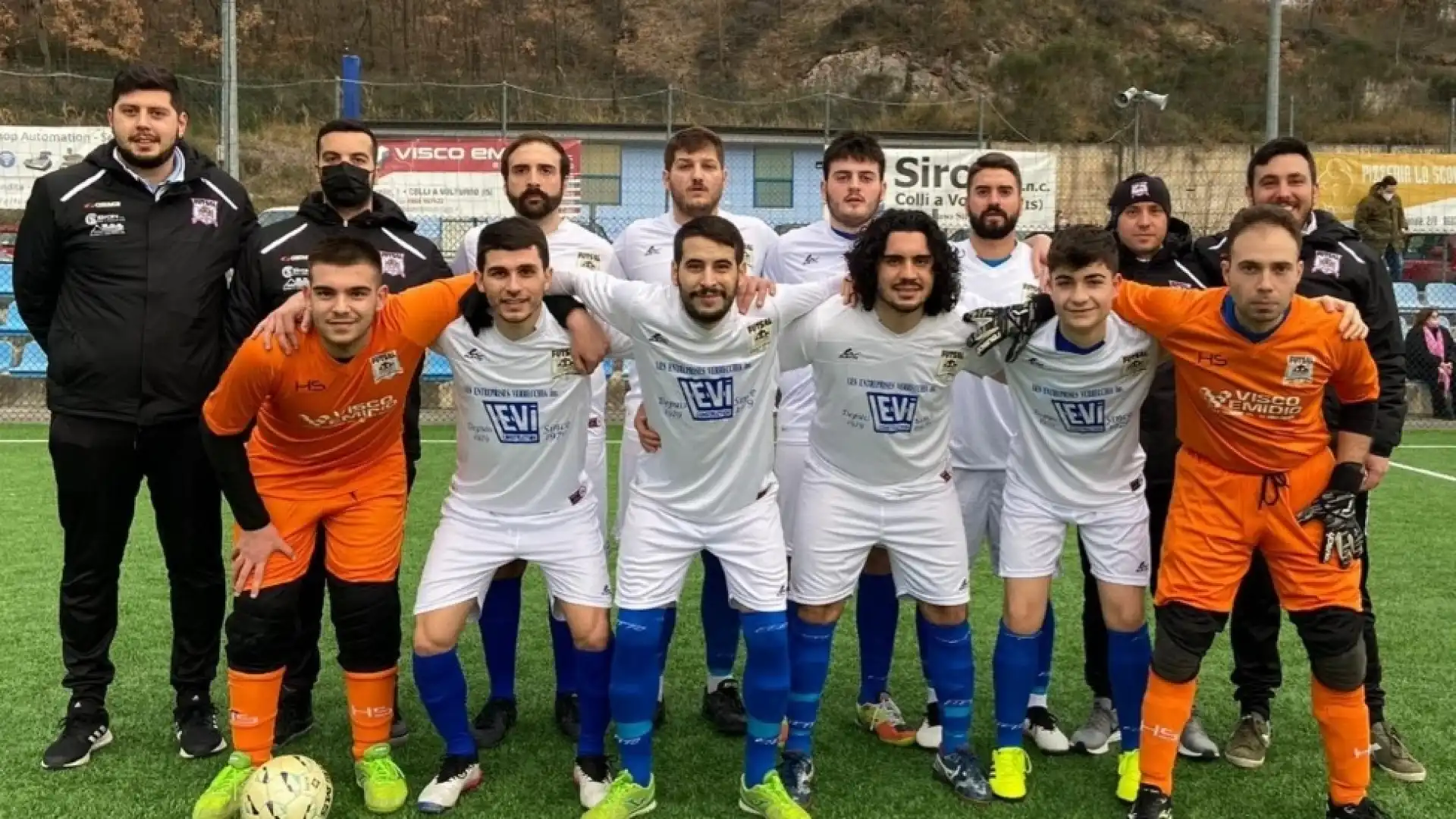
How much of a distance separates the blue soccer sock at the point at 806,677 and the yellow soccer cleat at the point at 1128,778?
104 centimetres

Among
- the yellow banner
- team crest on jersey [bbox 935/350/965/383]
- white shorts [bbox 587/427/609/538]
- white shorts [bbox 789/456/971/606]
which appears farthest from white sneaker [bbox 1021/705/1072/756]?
the yellow banner

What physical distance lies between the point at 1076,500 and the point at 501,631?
2.16m

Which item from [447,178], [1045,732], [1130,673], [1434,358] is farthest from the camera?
[447,178]

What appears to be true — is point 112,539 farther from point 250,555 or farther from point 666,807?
point 666,807

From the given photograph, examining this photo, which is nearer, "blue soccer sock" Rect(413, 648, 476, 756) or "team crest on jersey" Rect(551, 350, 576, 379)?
"blue soccer sock" Rect(413, 648, 476, 756)

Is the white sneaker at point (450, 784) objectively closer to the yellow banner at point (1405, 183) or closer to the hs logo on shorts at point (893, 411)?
the hs logo on shorts at point (893, 411)

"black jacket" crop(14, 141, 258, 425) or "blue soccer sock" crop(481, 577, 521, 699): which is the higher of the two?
"black jacket" crop(14, 141, 258, 425)

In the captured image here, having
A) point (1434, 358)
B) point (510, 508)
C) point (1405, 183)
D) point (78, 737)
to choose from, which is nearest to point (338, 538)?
point (510, 508)

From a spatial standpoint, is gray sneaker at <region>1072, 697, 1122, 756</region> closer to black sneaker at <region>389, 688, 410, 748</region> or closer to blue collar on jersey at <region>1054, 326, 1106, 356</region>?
blue collar on jersey at <region>1054, 326, 1106, 356</region>

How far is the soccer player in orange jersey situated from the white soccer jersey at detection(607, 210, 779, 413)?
0.90 m

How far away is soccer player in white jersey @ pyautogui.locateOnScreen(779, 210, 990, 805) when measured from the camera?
3.50m

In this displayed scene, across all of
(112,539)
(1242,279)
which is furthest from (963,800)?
(112,539)

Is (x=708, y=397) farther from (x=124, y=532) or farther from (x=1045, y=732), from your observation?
(x=124, y=532)

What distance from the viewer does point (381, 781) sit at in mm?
3363
